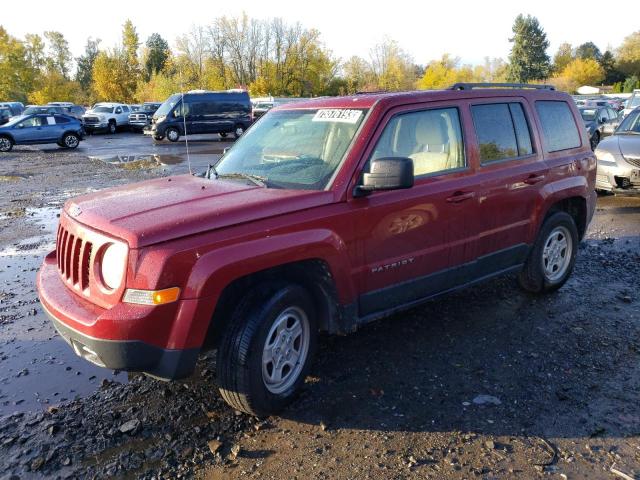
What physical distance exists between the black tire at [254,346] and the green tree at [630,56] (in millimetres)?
85883

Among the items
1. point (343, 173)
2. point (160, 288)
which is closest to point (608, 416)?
point (343, 173)

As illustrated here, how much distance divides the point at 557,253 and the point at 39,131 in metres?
24.3

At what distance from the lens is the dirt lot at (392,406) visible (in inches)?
119

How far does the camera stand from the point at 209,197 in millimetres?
3465

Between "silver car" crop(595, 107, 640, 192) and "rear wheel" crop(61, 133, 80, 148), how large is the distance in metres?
22.7

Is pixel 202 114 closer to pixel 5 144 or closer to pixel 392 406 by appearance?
pixel 5 144

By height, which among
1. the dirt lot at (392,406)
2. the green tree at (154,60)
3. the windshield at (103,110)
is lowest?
the dirt lot at (392,406)

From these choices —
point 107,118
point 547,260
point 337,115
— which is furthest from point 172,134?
point 337,115

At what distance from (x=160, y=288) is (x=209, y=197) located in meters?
0.83

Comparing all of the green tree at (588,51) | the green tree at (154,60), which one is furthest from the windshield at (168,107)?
the green tree at (588,51)

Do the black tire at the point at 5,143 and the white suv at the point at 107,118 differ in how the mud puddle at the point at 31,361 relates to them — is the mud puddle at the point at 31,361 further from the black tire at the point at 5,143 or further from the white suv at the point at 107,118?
the white suv at the point at 107,118

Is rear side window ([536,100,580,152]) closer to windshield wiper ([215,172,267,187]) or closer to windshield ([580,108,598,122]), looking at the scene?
windshield wiper ([215,172,267,187])

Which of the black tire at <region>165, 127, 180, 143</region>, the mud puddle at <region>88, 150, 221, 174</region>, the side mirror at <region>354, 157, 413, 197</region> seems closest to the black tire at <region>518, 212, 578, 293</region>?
the side mirror at <region>354, 157, 413, 197</region>

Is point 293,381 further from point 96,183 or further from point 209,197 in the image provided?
point 96,183
